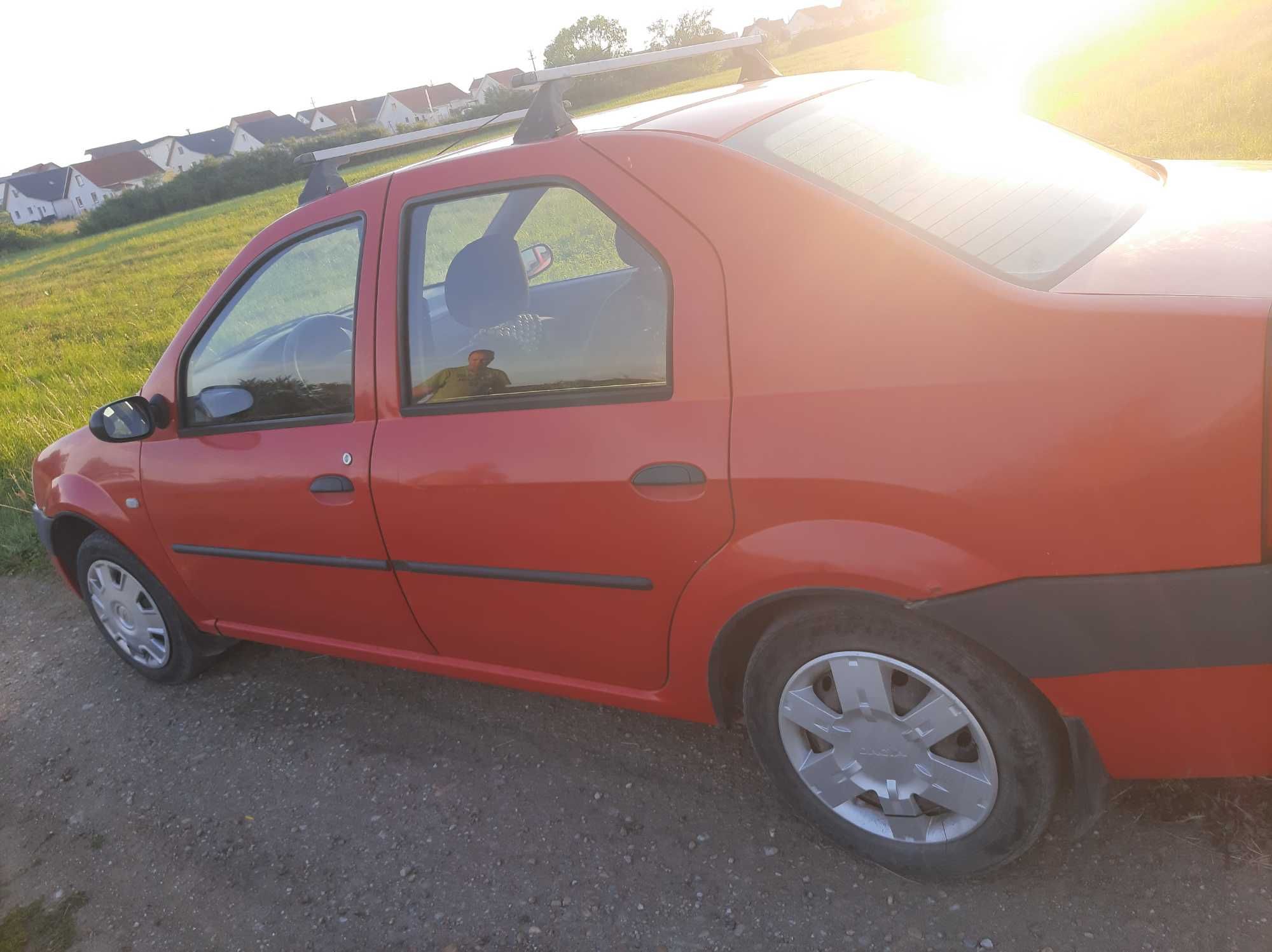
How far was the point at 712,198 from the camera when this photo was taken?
7.63 ft

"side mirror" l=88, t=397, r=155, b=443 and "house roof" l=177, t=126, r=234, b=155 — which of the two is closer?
"side mirror" l=88, t=397, r=155, b=443

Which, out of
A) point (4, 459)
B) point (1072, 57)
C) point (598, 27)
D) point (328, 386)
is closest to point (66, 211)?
A: point (598, 27)

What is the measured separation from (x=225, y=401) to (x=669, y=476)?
5.79ft

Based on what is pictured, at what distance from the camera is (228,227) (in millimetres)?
28094

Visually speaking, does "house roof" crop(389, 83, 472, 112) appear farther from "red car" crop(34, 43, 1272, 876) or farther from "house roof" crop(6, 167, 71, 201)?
"red car" crop(34, 43, 1272, 876)

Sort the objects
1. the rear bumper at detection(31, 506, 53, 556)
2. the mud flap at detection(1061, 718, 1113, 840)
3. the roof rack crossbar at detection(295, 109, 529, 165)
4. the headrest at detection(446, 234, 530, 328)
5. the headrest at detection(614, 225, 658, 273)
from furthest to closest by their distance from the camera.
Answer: the rear bumper at detection(31, 506, 53, 556) < the roof rack crossbar at detection(295, 109, 529, 165) < the headrest at detection(446, 234, 530, 328) < the headrest at detection(614, 225, 658, 273) < the mud flap at detection(1061, 718, 1113, 840)

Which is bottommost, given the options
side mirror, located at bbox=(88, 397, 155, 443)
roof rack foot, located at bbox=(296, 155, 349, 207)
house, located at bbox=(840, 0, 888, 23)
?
side mirror, located at bbox=(88, 397, 155, 443)

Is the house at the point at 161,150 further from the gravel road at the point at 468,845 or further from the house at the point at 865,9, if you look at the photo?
the gravel road at the point at 468,845

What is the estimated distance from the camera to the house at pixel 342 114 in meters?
96.9

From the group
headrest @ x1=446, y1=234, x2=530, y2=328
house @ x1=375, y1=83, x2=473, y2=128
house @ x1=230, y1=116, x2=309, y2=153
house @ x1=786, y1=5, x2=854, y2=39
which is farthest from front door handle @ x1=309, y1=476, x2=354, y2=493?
house @ x1=230, y1=116, x2=309, y2=153

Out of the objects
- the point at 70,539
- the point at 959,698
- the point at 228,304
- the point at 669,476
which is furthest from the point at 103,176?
the point at 959,698

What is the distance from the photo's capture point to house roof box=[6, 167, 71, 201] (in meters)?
92.7

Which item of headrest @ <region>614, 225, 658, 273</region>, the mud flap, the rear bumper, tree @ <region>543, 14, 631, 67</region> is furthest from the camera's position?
tree @ <region>543, 14, 631, 67</region>

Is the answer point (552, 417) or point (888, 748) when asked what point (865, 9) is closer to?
point (552, 417)
